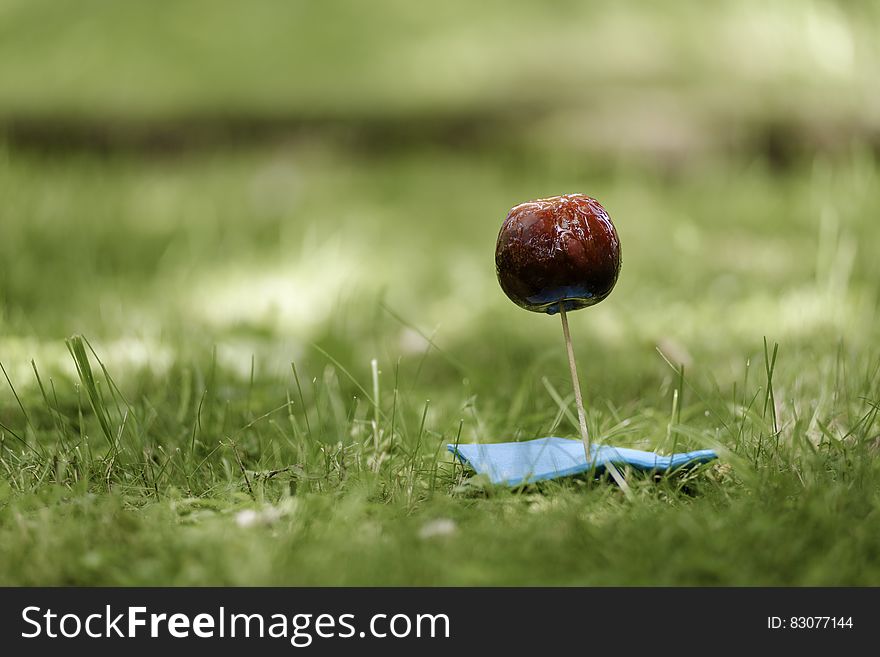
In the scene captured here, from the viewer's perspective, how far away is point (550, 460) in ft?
5.55

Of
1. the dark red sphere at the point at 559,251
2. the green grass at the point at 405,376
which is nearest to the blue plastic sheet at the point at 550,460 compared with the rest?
the green grass at the point at 405,376

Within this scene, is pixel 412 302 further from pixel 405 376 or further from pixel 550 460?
pixel 550 460

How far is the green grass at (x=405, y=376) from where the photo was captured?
1397 mm

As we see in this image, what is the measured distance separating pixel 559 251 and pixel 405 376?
3.26 ft

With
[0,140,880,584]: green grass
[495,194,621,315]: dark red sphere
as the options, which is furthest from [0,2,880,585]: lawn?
[495,194,621,315]: dark red sphere

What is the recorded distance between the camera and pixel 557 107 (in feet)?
15.9

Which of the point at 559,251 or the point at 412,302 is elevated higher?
the point at 559,251

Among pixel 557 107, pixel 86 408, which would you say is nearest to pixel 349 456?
pixel 86 408

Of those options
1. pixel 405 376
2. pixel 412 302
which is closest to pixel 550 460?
pixel 405 376

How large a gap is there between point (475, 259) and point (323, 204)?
1.00m

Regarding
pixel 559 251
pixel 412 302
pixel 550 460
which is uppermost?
pixel 559 251

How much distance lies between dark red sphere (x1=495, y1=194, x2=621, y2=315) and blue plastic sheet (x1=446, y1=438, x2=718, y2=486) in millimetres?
295

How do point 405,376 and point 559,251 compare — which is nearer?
point 559,251

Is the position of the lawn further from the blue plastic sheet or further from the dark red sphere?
the dark red sphere
